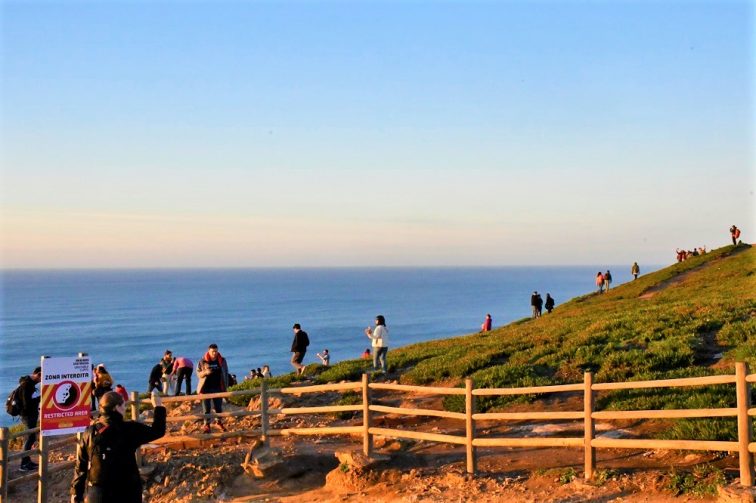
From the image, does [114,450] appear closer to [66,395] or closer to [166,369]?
[66,395]

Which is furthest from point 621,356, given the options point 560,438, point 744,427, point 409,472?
point 744,427

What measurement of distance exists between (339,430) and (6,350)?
124292 millimetres

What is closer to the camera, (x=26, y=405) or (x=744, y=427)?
(x=744, y=427)

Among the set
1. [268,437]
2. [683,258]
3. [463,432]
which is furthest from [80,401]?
[683,258]

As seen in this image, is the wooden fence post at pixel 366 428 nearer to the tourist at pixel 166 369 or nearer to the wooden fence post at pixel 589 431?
the wooden fence post at pixel 589 431

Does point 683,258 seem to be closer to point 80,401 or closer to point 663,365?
point 663,365

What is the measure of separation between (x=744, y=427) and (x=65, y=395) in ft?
36.4

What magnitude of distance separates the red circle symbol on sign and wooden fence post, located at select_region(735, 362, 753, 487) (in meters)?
10.9

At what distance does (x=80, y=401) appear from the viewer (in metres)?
13.8

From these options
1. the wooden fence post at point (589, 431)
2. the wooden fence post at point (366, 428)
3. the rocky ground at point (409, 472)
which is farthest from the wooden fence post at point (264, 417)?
the wooden fence post at point (589, 431)

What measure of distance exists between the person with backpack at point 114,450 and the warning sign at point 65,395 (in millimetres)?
5087

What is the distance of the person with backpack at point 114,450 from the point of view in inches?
344

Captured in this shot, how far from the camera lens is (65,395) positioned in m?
13.7

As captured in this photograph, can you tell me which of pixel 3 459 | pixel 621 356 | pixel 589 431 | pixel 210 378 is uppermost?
pixel 621 356
